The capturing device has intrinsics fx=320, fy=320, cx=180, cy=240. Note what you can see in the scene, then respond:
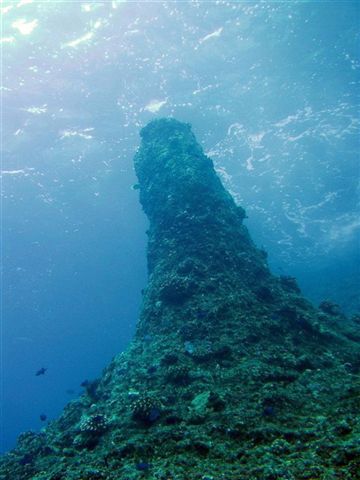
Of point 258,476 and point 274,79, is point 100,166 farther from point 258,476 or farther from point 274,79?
point 258,476

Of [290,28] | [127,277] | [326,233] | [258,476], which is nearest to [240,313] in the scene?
[258,476]

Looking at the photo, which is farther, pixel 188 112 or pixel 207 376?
pixel 188 112

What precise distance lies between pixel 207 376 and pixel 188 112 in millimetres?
21666

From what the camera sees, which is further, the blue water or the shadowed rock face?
the blue water

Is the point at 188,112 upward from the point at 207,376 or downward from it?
upward

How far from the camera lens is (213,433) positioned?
21.6 ft

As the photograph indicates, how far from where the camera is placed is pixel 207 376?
30.7 ft

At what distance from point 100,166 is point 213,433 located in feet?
99.2

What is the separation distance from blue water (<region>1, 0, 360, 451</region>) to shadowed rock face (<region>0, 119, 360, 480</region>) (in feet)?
25.8

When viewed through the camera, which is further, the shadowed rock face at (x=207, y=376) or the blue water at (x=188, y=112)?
the blue water at (x=188, y=112)

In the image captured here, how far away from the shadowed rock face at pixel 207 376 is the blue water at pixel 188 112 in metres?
7.87

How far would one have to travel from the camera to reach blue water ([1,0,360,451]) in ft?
65.0

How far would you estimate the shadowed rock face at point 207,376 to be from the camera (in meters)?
5.60

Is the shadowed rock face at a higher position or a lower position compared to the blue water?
lower
